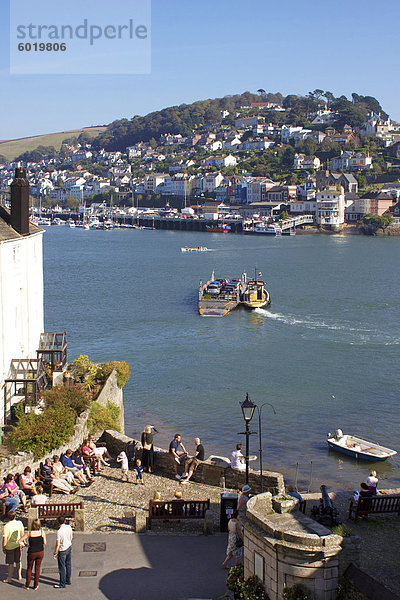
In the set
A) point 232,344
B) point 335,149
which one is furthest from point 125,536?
point 335,149

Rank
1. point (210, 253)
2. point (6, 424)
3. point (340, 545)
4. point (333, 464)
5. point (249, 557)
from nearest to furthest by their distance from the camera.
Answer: point (340, 545), point (249, 557), point (6, 424), point (333, 464), point (210, 253)

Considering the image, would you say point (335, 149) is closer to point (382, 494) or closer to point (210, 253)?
point (210, 253)

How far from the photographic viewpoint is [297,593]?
7.16 meters

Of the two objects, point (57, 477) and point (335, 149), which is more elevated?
point (335, 149)

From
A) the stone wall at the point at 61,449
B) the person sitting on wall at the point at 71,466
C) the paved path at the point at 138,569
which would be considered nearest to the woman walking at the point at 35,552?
the paved path at the point at 138,569

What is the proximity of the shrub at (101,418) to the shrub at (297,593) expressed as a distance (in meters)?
7.44

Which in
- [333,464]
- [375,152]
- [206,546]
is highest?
[375,152]

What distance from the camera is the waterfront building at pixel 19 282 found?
47.5 feet

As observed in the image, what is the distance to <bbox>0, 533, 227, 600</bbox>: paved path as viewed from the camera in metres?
8.23

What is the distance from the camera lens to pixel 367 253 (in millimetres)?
82875

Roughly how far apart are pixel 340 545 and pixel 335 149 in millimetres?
165066

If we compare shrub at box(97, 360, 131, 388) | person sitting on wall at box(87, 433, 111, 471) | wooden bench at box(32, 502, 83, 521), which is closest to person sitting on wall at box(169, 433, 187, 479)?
person sitting on wall at box(87, 433, 111, 471)

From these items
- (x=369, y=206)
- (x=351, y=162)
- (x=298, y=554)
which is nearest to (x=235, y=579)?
(x=298, y=554)

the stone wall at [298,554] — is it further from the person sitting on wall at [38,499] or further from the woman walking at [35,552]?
the person sitting on wall at [38,499]
